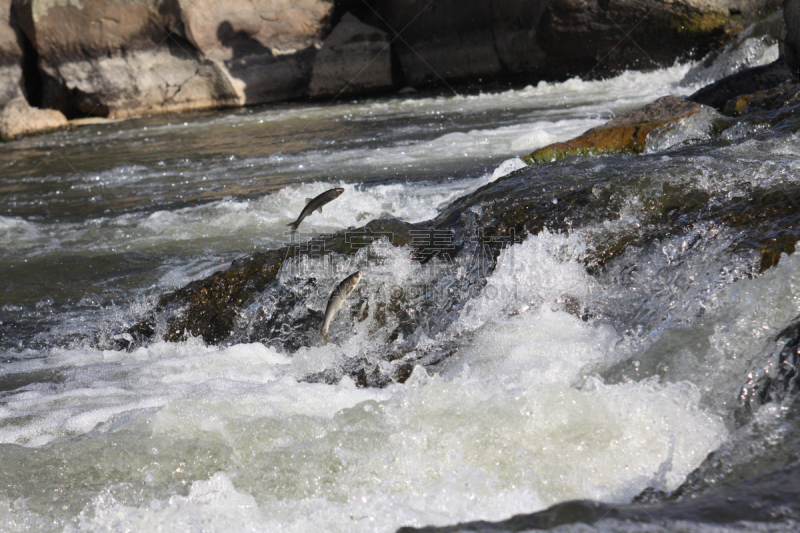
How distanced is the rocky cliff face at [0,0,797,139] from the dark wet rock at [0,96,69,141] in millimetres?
346

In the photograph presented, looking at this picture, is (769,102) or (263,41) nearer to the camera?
(769,102)

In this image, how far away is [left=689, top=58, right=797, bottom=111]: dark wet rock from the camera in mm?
7488

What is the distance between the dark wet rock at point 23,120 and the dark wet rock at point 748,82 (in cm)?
1577

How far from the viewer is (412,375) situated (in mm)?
3062

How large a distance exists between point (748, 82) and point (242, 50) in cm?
1438

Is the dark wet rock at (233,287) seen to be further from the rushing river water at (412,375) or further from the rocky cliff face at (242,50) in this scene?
the rocky cliff face at (242,50)

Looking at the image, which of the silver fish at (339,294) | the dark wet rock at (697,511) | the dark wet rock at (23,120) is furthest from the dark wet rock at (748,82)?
the dark wet rock at (23,120)

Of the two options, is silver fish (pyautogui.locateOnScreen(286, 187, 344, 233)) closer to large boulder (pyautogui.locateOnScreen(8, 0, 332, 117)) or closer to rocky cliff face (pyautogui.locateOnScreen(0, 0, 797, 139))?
rocky cliff face (pyautogui.locateOnScreen(0, 0, 797, 139))

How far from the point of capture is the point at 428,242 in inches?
169

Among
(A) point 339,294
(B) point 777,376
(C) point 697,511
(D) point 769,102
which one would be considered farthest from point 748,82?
(C) point 697,511

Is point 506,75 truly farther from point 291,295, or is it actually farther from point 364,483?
point 364,483

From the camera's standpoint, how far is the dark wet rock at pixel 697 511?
69.1 inches

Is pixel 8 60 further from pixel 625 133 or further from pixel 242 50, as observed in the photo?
pixel 625 133

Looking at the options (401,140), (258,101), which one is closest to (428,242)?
(401,140)
